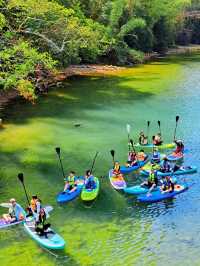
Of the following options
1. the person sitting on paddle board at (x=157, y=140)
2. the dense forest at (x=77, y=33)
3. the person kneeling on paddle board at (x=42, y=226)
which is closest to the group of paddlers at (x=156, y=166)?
the person sitting on paddle board at (x=157, y=140)

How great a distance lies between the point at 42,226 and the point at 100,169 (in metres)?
6.71

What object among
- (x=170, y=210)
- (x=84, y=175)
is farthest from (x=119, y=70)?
(x=170, y=210)

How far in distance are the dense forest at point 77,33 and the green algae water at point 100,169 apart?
273cm

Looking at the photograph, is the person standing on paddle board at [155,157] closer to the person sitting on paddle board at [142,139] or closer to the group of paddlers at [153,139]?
the group of paddlers at [153,139]

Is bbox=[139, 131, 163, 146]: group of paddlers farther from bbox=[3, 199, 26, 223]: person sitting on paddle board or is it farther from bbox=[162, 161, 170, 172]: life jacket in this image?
bbox=[3, 199, 26, 223]: person sitting on paddle board

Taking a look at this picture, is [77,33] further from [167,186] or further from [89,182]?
[167,186]

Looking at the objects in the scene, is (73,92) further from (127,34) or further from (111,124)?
(127,34)

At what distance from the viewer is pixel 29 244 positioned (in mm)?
15609

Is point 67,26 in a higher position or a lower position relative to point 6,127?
higher

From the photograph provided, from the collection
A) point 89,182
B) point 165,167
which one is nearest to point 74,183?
point 89,182

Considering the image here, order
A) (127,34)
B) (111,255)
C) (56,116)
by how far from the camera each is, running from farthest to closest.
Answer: (127,34) < (56,116) < (111,255)

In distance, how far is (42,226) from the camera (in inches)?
620

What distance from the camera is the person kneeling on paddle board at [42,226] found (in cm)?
1571

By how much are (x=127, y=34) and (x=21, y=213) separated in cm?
4390
